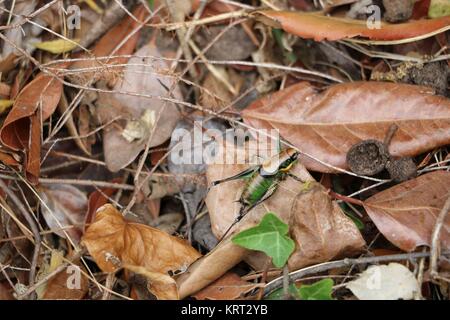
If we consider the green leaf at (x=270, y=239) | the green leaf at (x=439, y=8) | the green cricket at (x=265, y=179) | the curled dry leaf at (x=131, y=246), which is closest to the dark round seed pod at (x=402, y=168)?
the green cricket at (x=265, y=179)

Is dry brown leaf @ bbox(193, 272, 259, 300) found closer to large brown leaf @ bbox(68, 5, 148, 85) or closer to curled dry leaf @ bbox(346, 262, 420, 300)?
curled dry leaf @ bbox(346, 262, 420, 300)

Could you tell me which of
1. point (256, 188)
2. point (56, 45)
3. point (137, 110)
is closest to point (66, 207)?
point (137, 110)

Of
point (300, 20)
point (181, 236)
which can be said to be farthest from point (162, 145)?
point (300, 20)

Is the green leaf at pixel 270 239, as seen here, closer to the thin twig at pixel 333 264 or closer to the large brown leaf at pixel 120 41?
the thin twig at pixel 333 264

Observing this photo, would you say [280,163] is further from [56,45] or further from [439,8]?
[56,45]

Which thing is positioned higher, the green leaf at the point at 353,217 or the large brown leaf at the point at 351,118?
the large brown leaf at the point at 351,118
